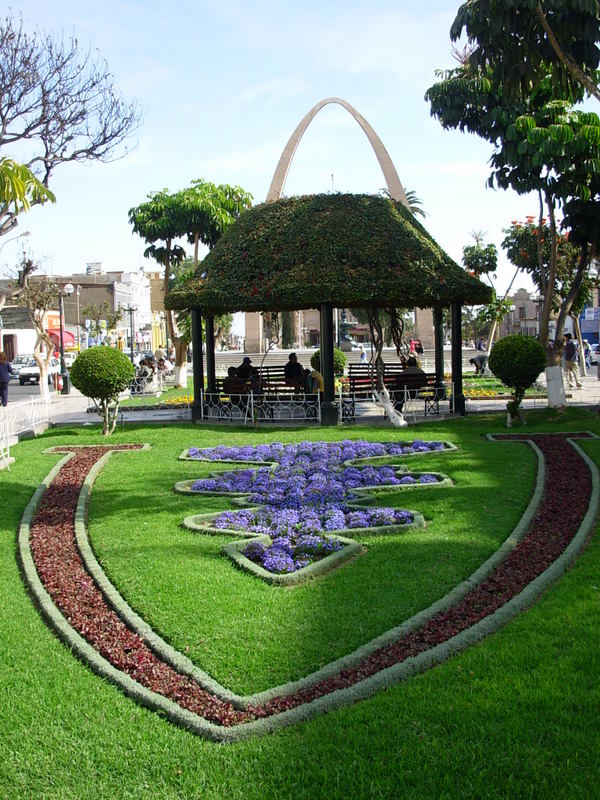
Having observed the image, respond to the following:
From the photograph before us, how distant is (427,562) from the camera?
732 cm

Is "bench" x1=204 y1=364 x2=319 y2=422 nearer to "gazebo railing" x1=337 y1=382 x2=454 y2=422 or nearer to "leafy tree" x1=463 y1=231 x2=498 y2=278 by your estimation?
"gazebo railing" x1=337 y1=382 x2=454 y2=422

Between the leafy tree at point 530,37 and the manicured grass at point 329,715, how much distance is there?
21.2 ft

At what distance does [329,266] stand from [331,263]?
3.8 inches

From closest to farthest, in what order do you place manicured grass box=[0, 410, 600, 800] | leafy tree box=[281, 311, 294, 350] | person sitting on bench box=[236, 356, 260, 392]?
manicured grass box=[0, 410, 600, 800]
person sitting on bench box=[236, 356, 260, 392]
leafy tree box=[281, 311, 294, 350]

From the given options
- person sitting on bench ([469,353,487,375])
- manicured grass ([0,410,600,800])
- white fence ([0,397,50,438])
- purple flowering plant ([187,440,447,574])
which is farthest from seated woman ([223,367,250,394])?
person sitting on bench ([469,353,487,375])

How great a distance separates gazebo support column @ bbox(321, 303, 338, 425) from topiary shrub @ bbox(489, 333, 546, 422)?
140 inches

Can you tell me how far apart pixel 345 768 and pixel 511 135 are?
1634cm

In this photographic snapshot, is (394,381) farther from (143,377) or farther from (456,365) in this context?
(143,377)

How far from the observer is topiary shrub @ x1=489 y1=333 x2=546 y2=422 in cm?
1692

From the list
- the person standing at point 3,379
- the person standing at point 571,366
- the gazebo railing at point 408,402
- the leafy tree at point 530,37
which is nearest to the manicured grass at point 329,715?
the leafy tree at point 530,37

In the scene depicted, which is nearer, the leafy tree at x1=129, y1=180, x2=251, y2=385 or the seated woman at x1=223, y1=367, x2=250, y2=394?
the seated woman at x1=223, y1=367, x2=250, y2=394

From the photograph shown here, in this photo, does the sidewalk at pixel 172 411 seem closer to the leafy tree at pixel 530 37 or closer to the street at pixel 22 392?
the street at pixel 22 392

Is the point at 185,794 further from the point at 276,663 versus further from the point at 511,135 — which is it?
the point at 511,135

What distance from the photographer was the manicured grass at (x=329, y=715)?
13.1 ft
